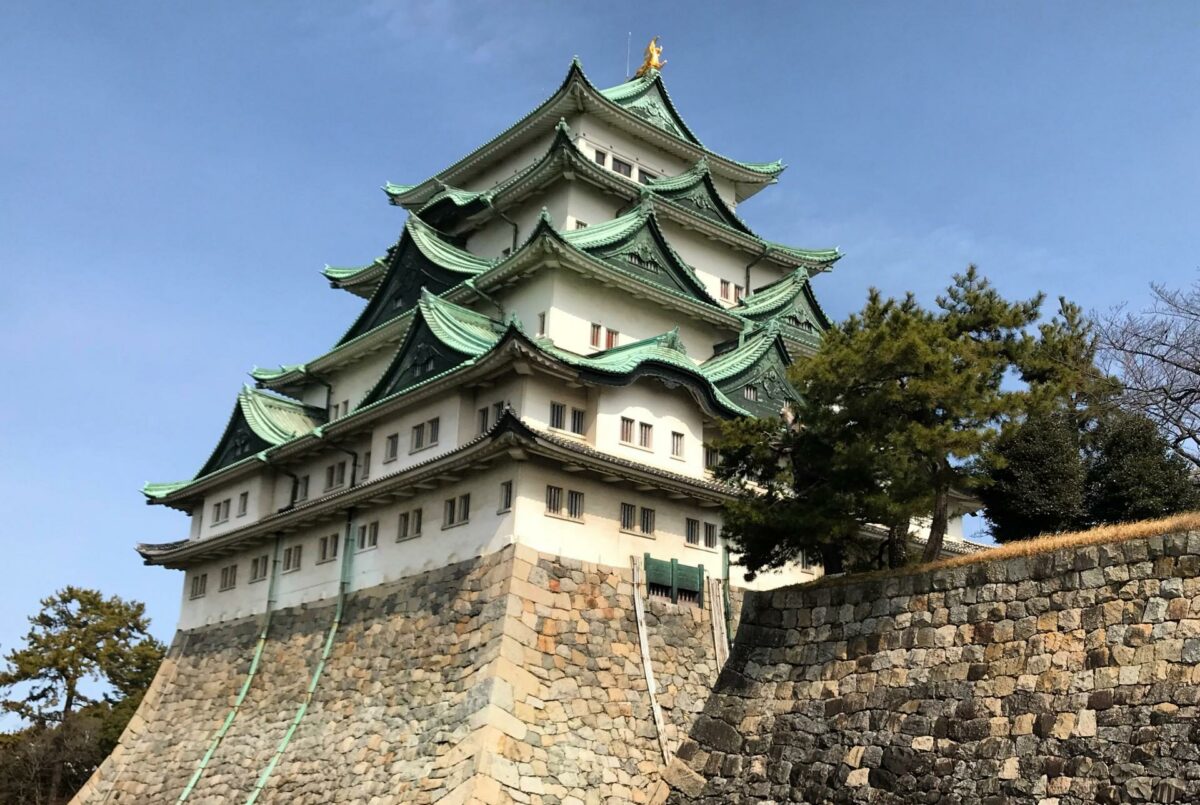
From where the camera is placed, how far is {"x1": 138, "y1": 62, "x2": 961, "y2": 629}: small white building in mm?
29531

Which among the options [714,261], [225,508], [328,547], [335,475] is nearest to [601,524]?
[328,547]

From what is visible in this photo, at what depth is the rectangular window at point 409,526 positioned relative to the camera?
31297 mm

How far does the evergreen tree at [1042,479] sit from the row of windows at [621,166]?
2066 centimetres

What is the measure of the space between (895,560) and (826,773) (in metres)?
5.06

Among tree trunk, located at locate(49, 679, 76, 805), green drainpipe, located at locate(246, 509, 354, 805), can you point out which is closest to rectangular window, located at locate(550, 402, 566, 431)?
green drainpipe, located at locate(246, 509, 354, 805)

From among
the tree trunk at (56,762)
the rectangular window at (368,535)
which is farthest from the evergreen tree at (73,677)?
the rectangular window at (368,535)

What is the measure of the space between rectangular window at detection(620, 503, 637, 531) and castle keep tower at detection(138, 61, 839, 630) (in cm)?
5

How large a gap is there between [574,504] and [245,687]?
42.8ft

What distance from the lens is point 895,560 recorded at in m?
22.2

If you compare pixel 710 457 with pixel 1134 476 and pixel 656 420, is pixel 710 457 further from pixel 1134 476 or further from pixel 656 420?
pixel 1134 476

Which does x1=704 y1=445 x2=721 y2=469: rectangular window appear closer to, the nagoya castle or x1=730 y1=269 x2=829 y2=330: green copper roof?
the nagoya castle

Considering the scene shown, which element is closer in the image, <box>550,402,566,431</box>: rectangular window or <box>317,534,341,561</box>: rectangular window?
<box>550,402,566,431</box>: rectangular window

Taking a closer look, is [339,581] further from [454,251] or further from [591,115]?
[591,115]

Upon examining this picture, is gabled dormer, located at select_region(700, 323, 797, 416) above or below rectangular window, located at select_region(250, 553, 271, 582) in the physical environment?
above
